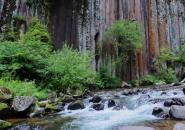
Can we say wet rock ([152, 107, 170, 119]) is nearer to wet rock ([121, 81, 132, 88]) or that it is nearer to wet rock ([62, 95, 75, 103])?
wet rock ([62, 95, 75, 103])

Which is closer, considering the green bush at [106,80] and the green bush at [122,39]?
the green bush at [106,80]

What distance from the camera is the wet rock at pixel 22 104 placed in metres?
8.44

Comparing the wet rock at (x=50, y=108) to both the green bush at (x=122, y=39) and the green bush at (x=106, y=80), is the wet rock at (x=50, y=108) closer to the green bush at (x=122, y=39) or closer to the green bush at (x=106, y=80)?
the green bush at (x=106, y=80)

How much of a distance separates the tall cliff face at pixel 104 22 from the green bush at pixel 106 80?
653 mm

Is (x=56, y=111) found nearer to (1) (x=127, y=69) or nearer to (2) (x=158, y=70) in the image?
(1) (x=127, y=69)

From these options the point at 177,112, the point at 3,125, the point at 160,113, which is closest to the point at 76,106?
the point at 160,113

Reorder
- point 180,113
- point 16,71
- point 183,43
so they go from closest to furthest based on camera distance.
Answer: point 180,113 < point 16,71 < point 183,43

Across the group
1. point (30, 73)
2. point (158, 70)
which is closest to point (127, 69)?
point (158, 70)

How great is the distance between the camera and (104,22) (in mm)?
21062

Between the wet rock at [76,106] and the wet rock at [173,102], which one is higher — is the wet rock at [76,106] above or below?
below

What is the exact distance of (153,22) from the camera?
23.1m

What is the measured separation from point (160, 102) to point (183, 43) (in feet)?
51.9

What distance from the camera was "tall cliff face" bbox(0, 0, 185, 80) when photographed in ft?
66.5

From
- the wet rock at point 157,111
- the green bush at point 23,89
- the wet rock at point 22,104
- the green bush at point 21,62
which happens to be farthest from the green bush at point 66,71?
the wet rock at point 157,111
